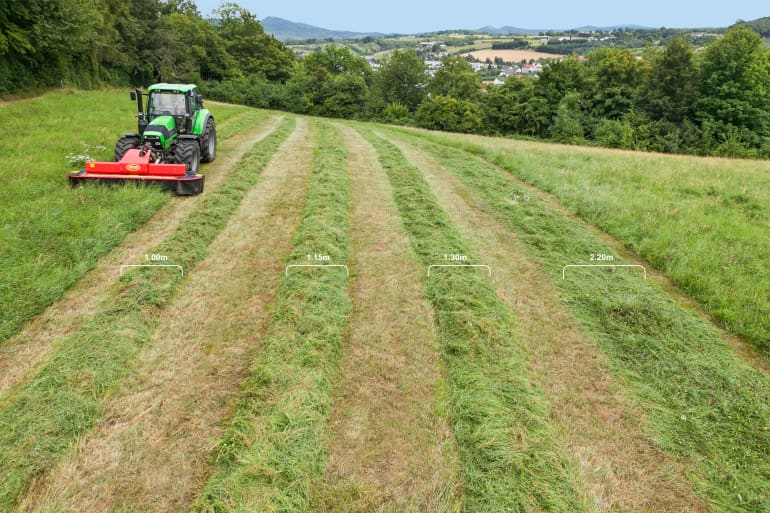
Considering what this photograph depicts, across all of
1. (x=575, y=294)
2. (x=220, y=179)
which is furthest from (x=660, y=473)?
(x=220, y=179)

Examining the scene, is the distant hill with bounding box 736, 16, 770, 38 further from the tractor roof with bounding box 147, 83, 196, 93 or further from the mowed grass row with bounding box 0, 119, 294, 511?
the mowed grass row with bounding box 0, 119, 294, 511

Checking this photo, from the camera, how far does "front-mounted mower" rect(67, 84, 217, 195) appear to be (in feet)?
30.2

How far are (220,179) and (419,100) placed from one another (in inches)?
1759

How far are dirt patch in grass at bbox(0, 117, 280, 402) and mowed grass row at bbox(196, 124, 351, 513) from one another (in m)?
2.28

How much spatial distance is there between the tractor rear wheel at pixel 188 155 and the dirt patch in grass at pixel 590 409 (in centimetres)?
744

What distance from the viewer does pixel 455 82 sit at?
48.5m

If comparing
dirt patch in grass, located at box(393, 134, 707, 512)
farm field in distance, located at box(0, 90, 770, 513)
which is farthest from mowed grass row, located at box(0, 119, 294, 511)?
dirt patch in grass, located at box(393, 134, 707, 512)

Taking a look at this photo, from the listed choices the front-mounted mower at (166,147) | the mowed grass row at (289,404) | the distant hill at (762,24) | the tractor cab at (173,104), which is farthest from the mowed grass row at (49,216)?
the distant hill at (762,24)

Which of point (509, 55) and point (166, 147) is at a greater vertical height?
point (509, 55)

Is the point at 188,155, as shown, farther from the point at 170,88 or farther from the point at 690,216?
the point at 690,216

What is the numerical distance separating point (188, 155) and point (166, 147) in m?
0.65

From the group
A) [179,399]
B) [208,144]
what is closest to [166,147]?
[208,144]

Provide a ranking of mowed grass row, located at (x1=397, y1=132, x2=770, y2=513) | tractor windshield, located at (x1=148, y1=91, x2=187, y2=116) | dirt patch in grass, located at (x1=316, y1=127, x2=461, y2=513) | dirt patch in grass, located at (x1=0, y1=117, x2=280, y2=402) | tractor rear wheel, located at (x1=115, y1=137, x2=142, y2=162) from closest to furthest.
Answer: dirt patch in grass, located at (x1=316, y1=127, x2=461, y2=513) → mowed grass row, located at (x1=397, y1=132, x2=770, y2=513) → dirt patch in grass, located at (x1=0, y1=117, x2=280, y2=402) → tractor rear wheel, located at (x1=115, y1=137, x2=142, y2=162) → tractor windshield, located at (x1=148, y1=91, x2=187, y2=116)

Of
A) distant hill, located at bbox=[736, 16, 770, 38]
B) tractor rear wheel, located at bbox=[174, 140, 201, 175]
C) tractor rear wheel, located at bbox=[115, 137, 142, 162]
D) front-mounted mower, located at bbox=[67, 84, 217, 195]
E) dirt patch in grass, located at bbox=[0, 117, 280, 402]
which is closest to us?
dirt patch in grass, located at bbox=[0, 117, 280, 402]
